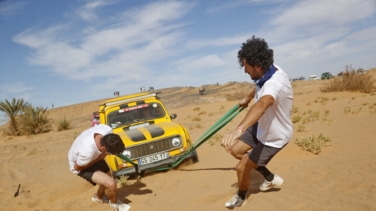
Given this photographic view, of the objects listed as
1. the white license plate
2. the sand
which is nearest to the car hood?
the white license plate

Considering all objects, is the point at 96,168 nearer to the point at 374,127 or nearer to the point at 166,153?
the point at 166,153

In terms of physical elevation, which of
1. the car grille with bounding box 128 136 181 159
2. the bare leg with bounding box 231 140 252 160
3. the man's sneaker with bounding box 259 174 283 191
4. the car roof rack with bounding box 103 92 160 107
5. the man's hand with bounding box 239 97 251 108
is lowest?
the man's sneaker with bounding box 259 174 283 191

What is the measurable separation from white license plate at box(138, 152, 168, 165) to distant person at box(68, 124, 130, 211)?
1.63m

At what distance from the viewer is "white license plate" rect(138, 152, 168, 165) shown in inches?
275

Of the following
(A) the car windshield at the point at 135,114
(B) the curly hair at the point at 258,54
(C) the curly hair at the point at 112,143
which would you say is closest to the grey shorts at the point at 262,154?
(B) the curly hair at the point at 258,54

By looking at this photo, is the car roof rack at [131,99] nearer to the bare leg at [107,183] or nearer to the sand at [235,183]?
the sand at [235,183]

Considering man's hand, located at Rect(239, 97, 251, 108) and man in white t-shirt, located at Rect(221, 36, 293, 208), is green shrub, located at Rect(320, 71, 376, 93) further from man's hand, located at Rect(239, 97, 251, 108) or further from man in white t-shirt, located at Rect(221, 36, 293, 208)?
man in white t-shirt, located at Rect(221, 36, 293, 208)

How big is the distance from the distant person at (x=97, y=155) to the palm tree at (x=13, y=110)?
67.6 feet

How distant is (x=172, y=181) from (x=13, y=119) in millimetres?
20828

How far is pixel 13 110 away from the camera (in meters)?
23.3

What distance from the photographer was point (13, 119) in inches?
927

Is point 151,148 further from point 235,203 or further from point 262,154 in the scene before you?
point 262,154

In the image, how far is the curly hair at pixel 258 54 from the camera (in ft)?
12.1

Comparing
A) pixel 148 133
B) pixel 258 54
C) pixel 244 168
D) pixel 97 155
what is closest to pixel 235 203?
pixel 244 168
